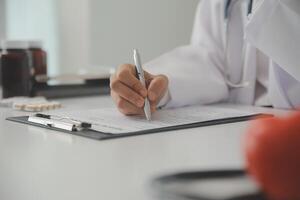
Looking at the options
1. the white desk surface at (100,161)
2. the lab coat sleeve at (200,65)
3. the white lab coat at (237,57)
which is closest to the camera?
the white desk surface at (100,161)

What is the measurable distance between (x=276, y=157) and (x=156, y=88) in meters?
0.50

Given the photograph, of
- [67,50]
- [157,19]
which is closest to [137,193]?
[157,19]

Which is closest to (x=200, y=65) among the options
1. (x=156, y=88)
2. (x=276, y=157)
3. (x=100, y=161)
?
(x=156, y=88)

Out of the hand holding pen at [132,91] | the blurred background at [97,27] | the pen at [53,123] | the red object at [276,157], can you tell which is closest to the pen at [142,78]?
the hand holding pen at [132,91]

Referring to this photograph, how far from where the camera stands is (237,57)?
102 centimetres

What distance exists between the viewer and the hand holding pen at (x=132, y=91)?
0.68m

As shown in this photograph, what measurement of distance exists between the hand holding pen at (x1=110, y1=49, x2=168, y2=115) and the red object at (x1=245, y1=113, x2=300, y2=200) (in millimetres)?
462

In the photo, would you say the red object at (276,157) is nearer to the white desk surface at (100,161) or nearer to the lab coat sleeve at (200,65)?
the white desk surface at (100,161)

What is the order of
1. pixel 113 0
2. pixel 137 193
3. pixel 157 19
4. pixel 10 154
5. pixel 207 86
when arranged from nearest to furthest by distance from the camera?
1. pixel 137 193
2. pixel 10 154
3. pixel 207 86
4. pixel 157 19
5. pixel 113 0

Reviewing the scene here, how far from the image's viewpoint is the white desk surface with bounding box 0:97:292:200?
348 millimetres

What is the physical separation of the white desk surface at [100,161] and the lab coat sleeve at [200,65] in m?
0.32

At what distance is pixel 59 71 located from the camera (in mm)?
2248

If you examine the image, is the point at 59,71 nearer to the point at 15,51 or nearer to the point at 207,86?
the point at 15,51

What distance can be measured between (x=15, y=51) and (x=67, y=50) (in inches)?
45.7
